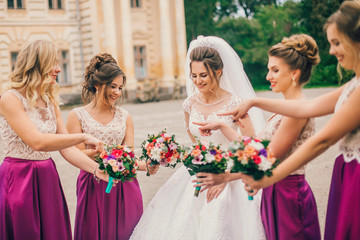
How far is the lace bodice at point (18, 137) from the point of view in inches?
140

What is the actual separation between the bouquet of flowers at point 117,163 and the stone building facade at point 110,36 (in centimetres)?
2324

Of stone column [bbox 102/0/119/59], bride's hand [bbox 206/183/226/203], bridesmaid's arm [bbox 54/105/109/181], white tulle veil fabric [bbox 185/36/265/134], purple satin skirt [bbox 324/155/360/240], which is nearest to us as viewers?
purple satin skirt [bbox 324/155/360/240]

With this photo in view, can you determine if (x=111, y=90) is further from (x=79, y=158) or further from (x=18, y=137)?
(x=18, y=137)

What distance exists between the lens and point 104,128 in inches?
167

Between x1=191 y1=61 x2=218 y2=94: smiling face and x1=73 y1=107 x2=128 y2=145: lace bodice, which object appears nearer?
x1=73 y1=107 x2=128 y2=145: lace bodice

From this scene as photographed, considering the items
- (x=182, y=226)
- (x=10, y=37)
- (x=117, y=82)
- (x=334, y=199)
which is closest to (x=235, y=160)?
(x=334, y=199)

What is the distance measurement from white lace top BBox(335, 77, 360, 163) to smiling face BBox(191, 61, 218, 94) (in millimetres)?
1883

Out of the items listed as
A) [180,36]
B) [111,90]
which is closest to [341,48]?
[111,90]

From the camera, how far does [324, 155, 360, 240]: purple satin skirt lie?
2.50m

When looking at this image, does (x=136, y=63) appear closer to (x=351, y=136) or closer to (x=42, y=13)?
(x=42, y=13)

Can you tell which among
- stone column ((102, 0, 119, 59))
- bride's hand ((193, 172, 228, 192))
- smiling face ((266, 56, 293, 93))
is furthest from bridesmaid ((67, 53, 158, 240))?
stone column ((102, 0, 119, 59))

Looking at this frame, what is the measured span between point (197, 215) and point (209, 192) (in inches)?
10.5

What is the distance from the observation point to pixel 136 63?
30.4 meters

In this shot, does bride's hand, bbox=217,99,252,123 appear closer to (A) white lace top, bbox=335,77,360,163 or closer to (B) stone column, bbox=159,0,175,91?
(A) white lace top, bbox=335,77,360,163
